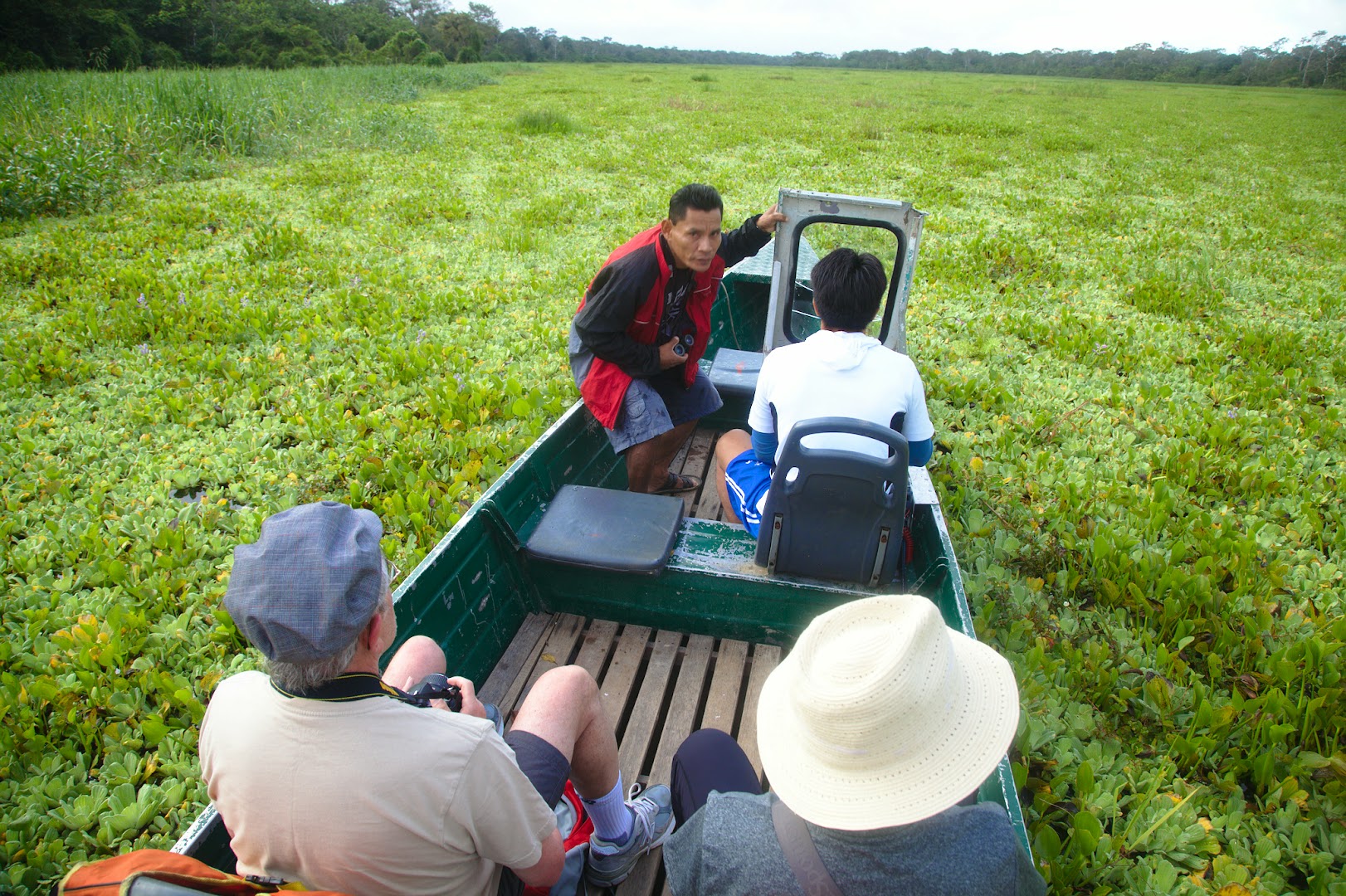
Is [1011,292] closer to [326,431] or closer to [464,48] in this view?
[326,431]

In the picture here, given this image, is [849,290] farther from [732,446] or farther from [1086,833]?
[1086,833]

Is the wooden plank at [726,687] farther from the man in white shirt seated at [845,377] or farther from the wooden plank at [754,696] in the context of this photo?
the man in white shirt seated at [845,377]

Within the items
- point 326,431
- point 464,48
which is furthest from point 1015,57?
point 326,431

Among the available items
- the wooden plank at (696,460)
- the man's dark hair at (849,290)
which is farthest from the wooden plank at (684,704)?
the man's dark hair at (849,290)

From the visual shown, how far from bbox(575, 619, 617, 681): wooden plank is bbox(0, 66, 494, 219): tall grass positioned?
9839mm

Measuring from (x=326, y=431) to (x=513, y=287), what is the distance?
331 cm

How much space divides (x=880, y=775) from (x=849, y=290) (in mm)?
1845

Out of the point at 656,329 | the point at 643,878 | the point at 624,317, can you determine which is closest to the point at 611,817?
the point at 643,878

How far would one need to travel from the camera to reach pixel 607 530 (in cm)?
304

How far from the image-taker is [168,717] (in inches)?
112

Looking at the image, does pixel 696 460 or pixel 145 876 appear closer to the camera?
pixel 145 876

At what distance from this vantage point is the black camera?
5.84 feet

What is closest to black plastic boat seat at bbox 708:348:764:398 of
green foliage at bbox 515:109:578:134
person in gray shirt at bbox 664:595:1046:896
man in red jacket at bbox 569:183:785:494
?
man in red jacket at bbox 569:183:785:494

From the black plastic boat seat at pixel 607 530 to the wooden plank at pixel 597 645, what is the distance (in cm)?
35
